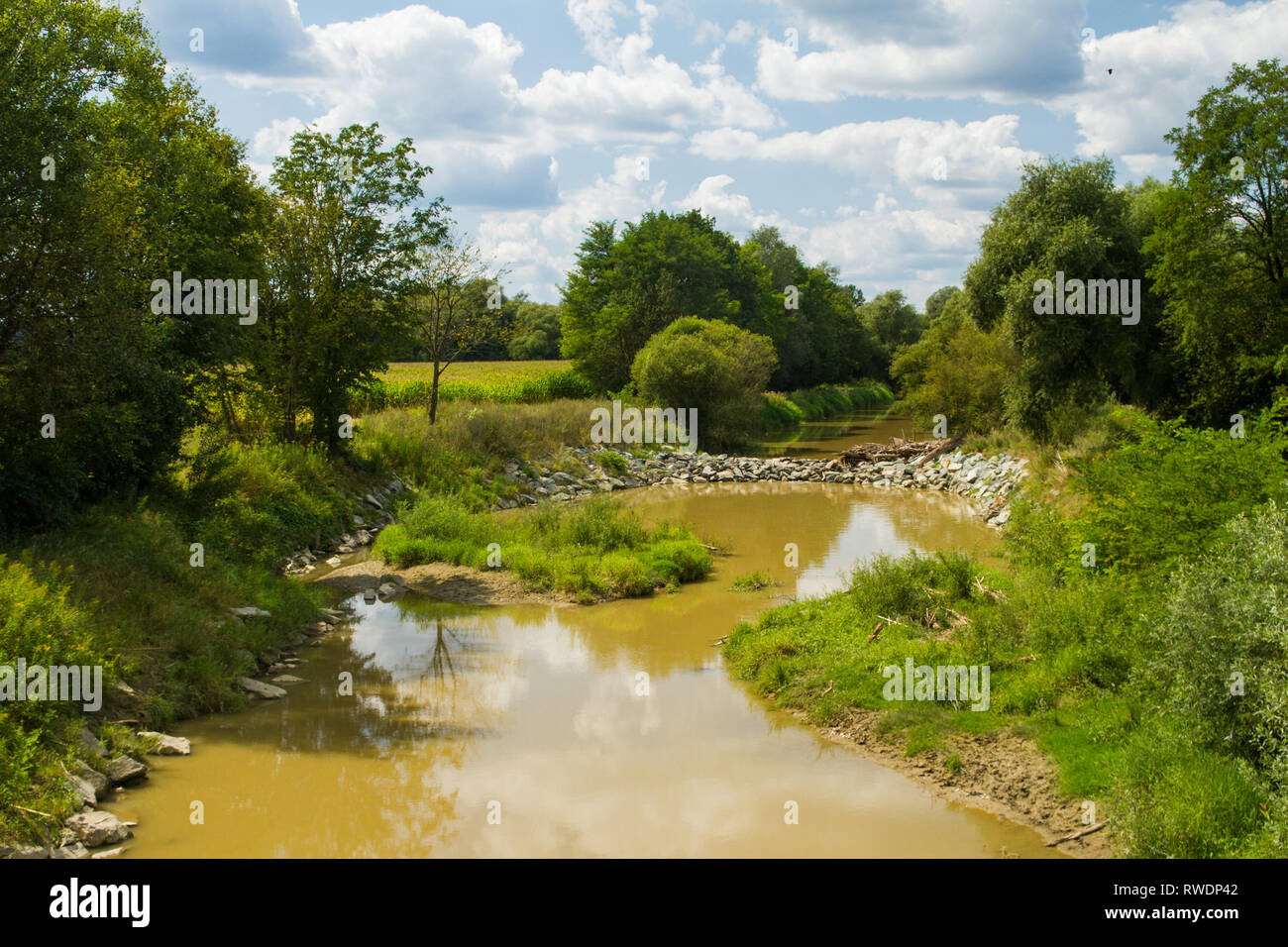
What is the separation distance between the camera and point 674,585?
709 inches

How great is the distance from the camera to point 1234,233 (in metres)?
24.0

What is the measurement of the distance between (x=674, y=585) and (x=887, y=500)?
1630 centimetres

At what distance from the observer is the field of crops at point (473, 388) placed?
3436cm

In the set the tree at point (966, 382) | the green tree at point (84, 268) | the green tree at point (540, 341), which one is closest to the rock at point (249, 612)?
the green tree at point (84, 268)

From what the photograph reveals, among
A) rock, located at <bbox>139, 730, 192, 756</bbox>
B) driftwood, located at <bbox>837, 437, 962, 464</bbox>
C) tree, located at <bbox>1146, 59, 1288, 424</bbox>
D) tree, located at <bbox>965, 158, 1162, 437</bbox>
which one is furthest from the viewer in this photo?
driftwood, located at <bbox>837, 437, 962, 464</bbox>

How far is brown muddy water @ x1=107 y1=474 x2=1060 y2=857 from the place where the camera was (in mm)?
8312

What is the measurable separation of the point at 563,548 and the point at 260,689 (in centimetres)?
804

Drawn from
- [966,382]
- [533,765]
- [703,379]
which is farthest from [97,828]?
[966,382]

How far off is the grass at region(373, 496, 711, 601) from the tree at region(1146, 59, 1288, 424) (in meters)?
14.8

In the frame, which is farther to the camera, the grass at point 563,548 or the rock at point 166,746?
the grass at point 563,548

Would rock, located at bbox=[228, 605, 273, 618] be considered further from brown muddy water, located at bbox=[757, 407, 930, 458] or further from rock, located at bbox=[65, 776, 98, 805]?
brown muddy water, located at bbox=[757, 407, 930, 458]

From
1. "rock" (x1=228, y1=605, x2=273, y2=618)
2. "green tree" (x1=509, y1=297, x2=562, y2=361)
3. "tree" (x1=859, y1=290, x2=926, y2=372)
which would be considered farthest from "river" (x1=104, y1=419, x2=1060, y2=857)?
"tree" (x1=859, y1=290, x2=926, y2=372)

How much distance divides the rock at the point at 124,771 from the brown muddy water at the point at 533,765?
0.49ft

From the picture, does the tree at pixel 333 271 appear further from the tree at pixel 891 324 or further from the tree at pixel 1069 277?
the tree at pixel 891 324
